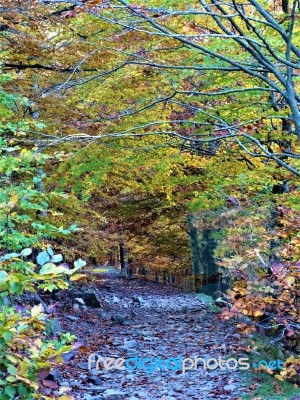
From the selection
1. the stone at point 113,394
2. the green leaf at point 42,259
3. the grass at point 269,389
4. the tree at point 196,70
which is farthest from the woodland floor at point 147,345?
the tree at point 196,70

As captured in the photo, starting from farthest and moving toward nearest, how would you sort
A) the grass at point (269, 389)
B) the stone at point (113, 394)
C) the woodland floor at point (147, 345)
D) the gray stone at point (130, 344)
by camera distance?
the gray stone at point (130, 344), the woodland floor at point (147, 345), the stone at point (113, 394), the grass at point (269, 389)

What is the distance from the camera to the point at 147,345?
768cm

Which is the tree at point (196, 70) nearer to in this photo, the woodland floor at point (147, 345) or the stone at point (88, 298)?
the woodland floor at point (147, 345)

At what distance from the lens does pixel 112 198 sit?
13859 millimetres

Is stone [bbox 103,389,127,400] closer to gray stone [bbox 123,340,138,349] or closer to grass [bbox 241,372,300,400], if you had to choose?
grass [bbox 241,372,300,400]

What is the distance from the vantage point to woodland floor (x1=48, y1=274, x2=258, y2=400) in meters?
5.33

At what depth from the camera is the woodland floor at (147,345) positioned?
5.33 m

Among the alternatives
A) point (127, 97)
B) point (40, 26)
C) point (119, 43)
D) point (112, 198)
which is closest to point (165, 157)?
point (127, 97)

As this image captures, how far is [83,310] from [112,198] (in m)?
4.60

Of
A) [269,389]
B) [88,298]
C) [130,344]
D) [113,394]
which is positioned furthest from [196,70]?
[88,298]

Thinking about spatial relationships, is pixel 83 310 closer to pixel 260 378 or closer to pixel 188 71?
pixel 260 378

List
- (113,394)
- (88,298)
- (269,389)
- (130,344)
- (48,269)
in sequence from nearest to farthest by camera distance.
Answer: (48,269) < (269,389) < (113,394) < (130,344) < (88,298)

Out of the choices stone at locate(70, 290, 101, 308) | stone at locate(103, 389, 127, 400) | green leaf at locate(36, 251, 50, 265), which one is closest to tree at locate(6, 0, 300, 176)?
green leaf at locate(36, 251, 50, 265)

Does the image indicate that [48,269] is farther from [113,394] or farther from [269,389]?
[269,389]
